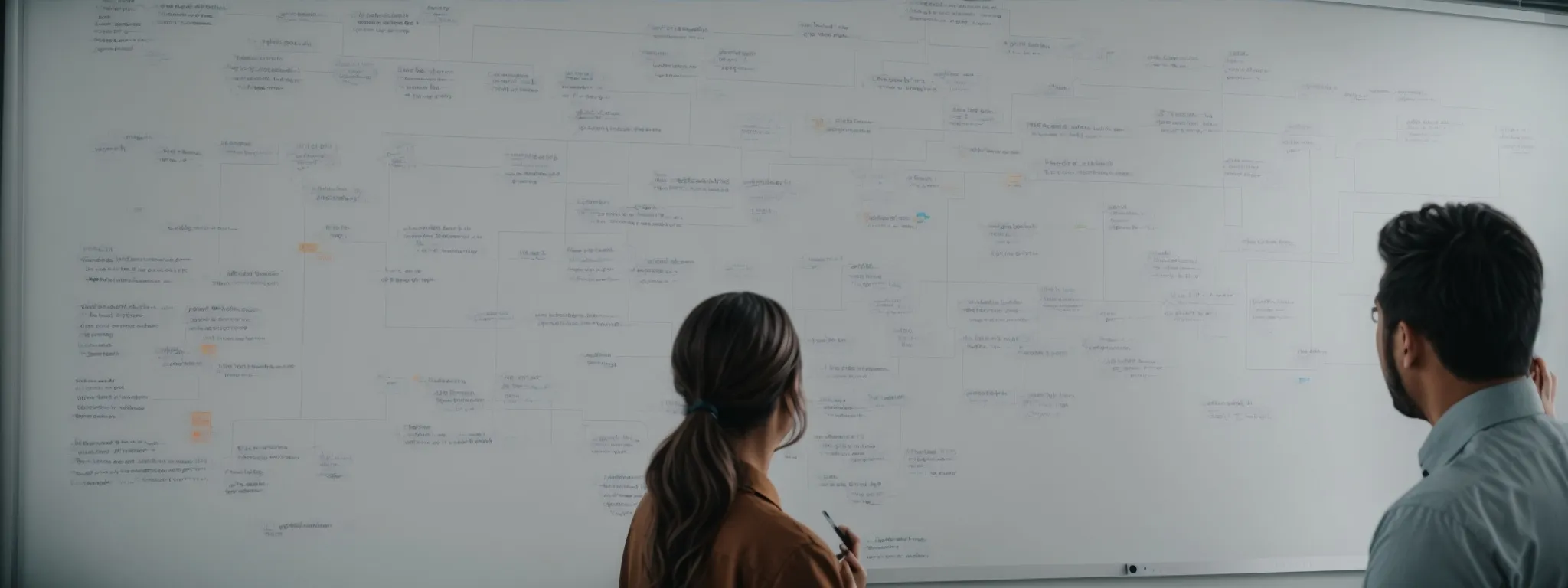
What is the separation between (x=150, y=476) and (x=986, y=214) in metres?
2.27

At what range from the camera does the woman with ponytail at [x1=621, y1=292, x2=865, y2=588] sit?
4.01 feet

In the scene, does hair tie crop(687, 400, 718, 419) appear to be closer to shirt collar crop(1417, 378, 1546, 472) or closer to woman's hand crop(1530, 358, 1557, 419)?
shirt collar crop(1417, 378, 1546, 472)

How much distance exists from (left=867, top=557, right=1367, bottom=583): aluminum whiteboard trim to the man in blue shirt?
4.60 feet

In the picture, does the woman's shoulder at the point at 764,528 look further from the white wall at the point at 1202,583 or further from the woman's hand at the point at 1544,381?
the white wall at the point at 1202,583

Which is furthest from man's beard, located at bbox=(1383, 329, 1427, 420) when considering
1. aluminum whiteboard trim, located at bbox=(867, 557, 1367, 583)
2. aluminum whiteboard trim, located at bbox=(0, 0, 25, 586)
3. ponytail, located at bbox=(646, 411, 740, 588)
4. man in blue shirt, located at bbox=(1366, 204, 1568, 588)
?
aluminum whiteboard trim, located at bbox=(0, 0, 25, 586)

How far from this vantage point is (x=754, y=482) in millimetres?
1290

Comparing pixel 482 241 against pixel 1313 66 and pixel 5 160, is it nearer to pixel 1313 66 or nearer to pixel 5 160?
pixel 5 160

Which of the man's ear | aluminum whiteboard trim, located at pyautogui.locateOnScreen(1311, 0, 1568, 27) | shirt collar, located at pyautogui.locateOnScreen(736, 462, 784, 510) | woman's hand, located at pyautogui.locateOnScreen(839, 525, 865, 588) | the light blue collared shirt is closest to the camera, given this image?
the light blue collared shirt

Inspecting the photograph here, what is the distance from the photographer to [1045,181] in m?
2.55

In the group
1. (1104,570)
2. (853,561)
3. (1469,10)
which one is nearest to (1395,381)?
(853,561)

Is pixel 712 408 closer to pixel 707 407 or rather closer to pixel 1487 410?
pixel 707 407

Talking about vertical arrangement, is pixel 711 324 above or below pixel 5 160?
below

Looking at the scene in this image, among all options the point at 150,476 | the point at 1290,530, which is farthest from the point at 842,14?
the point at 150,476

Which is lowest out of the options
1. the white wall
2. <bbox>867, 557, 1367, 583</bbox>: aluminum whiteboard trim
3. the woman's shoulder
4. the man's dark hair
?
the white wall
